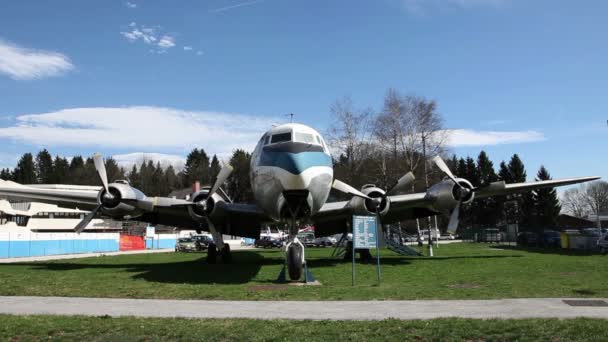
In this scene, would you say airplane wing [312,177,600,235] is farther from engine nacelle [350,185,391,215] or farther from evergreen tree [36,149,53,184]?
evergreen tree [36,149,53,184]

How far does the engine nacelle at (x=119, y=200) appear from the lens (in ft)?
68.8

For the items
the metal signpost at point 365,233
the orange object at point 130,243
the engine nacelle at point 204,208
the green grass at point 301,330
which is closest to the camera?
the green grass at point 301,330

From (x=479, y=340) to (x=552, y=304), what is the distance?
4360 millimetres

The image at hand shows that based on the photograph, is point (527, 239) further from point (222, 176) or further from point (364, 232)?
point (222, 176)

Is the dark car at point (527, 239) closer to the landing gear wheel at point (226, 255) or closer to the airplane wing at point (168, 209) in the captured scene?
the airplane wing at point (168, 209)

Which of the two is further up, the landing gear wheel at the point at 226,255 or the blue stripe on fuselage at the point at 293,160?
the blue stripe on fuselage at the point at 293,160

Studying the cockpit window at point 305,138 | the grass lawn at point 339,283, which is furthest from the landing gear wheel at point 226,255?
the cockpit window at point 305,138

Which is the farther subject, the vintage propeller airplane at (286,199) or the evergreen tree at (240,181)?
the evergreen tree at (240,181)

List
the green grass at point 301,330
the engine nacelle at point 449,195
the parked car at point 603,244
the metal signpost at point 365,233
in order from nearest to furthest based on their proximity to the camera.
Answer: the green grass at point 301,330
the metal signpost at point 365,233
the engine nacelle at point 449,195
the parked car at point 603,244

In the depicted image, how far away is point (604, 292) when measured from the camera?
510 inches

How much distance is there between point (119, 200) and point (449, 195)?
15.0 meters

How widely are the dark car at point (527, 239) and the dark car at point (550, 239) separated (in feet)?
4.97

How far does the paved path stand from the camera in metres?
9.73

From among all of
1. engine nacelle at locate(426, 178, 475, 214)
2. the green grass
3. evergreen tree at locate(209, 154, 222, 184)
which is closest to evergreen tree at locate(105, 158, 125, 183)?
evergreen tree at locate(209, 154, 222, 184)
